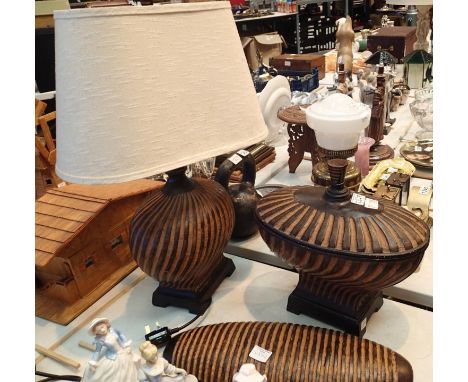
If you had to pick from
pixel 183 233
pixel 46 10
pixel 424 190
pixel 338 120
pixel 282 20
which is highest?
pixel 46 10

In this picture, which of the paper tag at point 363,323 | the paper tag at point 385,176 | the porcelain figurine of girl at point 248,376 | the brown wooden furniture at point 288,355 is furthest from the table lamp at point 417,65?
the porcelain figurine of girl at point 248,376

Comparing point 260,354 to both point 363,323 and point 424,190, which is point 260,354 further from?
point 424,190

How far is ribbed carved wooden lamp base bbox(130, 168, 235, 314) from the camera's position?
0.87m

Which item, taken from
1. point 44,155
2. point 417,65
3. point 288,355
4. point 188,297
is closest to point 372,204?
point 288,355

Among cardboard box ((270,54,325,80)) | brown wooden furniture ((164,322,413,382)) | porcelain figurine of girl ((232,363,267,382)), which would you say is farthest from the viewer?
cardboard box ((270,54,325,80))

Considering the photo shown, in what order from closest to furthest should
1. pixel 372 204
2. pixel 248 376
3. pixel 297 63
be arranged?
pixel 248 376 < pixel 372 204 < pixel 297 63

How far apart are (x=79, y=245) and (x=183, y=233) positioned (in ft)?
0.91

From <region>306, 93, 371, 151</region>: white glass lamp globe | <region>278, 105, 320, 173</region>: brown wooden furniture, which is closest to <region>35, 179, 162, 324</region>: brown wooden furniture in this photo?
<region>306, 93, 371, 151</region>: white glass lamp globe

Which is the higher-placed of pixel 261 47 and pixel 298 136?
pixel 261 47

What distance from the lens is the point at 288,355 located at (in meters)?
0.75

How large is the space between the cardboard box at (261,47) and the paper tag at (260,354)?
108 inches

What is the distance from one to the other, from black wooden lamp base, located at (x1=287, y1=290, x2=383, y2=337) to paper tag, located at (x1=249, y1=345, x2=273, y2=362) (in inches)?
8.0

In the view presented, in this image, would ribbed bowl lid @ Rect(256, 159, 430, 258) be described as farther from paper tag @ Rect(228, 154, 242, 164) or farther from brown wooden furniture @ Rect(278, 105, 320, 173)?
brown wooden furniture @ Rect(278, 105, 320, 173)

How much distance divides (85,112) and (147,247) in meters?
0.31
